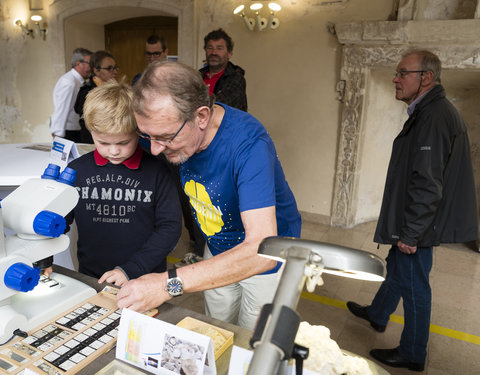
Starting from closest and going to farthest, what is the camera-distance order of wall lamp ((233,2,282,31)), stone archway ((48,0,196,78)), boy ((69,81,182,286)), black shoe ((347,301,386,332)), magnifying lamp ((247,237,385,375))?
1. magnifying lamp ((247,237,385,375))
2. boy ((69,81,182,286))
3. black shoe ((347,301,386,332))
4. wall lamp ((233,2,282,31))
5. stone archway ((48,0,196,78))

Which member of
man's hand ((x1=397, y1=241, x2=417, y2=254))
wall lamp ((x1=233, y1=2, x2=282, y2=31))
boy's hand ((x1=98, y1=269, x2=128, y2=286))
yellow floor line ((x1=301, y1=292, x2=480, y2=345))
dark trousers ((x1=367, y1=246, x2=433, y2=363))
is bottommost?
yellow floor line ((x1=301, y1=292, x2=480, y2=345))

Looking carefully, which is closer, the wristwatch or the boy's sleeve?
the wristwatch

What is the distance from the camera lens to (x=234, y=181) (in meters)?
1.39

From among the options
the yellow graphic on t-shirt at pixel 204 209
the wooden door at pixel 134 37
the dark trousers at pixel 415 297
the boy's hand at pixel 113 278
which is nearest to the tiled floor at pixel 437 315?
the dark trousers at pixel 415 297

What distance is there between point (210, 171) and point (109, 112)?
1.50 feet

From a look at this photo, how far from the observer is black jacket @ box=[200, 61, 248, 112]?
12.3 ft

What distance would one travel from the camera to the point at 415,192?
230 cm

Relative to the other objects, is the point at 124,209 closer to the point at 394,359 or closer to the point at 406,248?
the point at 406,248

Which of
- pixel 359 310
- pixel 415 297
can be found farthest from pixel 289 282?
pixel 359 310

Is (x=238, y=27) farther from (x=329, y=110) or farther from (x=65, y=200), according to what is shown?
(x=65, y=200)

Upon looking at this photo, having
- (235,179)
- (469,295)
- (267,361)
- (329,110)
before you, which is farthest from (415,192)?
(329,110)

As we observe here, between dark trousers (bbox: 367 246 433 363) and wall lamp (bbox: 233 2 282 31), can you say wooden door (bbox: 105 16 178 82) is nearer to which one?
wall lamp (bbox: 233 2 282 31)

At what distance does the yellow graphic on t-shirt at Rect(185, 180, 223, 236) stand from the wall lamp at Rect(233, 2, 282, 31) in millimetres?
3846

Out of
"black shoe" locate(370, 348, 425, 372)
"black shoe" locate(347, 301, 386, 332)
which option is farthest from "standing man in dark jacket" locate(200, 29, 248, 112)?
"black shoe" locate(370, 348, 425, 372)
